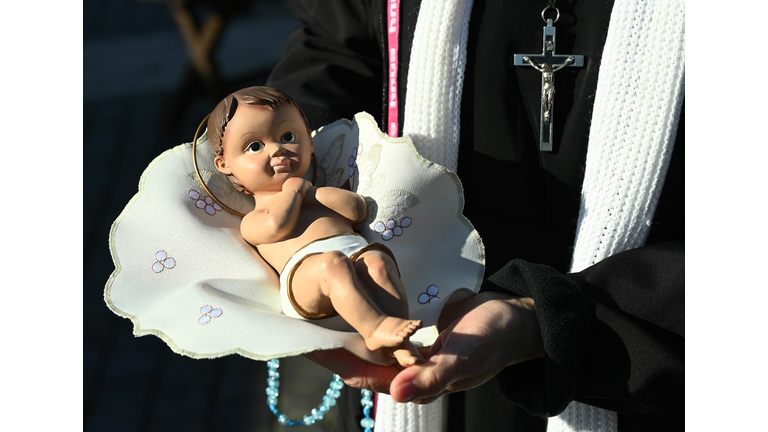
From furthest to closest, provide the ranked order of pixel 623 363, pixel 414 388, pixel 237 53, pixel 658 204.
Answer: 1. pixel 237 53
2. pixel 658 204
3. pixel 623 363
4. pixel 414 388

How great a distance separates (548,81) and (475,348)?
530 mm

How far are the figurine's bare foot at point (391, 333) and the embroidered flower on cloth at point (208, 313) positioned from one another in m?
0.27

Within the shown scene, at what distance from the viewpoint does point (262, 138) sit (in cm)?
127

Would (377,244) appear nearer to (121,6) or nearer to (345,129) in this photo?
(345,129)

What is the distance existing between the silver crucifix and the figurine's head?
18.7 inches

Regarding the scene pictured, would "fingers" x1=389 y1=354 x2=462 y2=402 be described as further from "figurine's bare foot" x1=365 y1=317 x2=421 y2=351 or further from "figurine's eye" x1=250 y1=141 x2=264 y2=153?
"figurine's eye" x1=250 y1=141 x2=264 y2=153

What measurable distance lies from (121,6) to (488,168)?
13.7 feet

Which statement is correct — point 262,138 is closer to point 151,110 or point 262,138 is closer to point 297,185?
point 297,185

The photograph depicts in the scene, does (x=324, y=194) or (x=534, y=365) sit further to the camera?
(x=324, y=194)

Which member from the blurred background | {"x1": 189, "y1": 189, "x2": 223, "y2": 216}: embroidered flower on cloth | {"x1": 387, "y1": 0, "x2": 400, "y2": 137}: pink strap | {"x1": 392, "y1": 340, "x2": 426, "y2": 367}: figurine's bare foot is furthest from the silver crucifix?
the blurred background

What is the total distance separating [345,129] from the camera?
134 centimetres

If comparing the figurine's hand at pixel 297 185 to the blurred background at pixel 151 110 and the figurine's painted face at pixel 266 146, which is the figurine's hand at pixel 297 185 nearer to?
the figurine's painted face at pixel 266 146

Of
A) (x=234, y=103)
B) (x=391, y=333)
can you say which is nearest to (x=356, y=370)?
(x=391, y=333)
